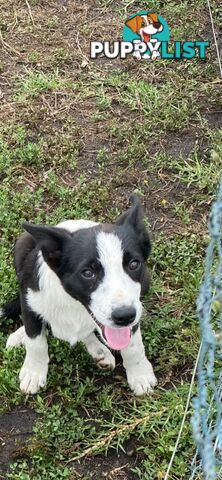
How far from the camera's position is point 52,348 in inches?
147

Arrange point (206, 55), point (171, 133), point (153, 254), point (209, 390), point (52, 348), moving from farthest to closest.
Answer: point (206, 55) < point (171, 133) < point (153, 254) < point (52, 348) < point (209, 390)

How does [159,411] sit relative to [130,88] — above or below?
below

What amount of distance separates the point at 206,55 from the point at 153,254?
1970 millimetres

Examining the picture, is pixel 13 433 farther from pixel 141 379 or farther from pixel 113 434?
pixel 141 379

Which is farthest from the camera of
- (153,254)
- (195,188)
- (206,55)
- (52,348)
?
(206,55)

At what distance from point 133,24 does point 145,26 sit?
0.11 m

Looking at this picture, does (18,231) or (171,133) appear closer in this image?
(18,231)

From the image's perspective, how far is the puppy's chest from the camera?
331 centimetres

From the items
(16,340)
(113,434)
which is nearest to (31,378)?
(16,340)

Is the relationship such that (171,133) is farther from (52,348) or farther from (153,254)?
(52,348)

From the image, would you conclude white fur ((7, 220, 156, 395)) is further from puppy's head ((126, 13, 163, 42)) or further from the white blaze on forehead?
puppy's head ((126, 13, 163, 42))

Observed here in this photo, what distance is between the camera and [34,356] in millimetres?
3508

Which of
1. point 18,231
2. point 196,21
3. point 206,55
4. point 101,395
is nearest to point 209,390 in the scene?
point 101,395

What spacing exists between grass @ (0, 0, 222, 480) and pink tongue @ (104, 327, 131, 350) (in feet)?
1.40
